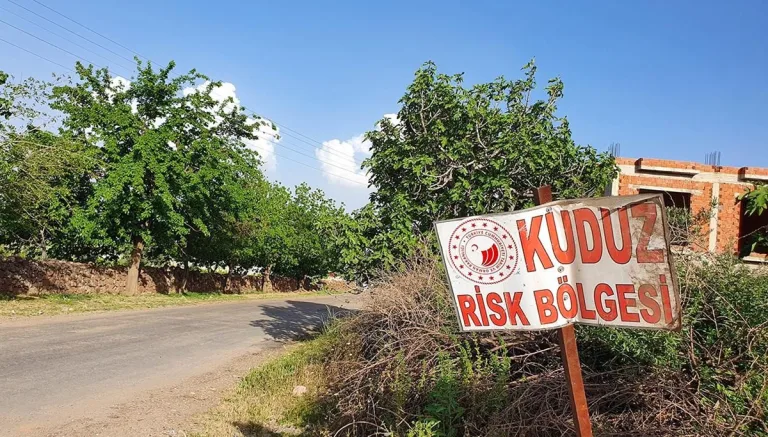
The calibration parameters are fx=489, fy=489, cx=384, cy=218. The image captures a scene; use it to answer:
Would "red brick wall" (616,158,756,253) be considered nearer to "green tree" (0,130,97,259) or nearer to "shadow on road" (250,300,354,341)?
"shadow on road" (250,300,354,341)

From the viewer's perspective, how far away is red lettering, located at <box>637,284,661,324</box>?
2.46 meters

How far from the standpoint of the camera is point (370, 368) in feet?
18.5

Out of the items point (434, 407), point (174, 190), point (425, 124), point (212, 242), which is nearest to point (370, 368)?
point (434, 407)

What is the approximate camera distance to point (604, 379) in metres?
4.30

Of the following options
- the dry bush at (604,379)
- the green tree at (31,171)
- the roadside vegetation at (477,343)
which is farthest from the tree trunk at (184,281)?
the dry bush at (604,379)

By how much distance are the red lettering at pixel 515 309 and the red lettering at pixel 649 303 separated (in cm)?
57

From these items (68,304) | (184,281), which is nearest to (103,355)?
(68,304)

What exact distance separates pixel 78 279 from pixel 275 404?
18354mm


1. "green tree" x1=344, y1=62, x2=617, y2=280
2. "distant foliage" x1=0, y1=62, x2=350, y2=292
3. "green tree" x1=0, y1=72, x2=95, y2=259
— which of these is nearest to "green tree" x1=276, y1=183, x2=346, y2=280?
"distant foliage" x1=0, y1=62, x2=350, y2=292

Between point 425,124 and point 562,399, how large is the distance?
5414mm

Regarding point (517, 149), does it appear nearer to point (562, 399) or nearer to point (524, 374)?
point (524, 374)

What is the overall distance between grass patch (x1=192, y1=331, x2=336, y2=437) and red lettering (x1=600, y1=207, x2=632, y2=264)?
4168 mm

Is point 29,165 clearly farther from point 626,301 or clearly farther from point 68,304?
point 626,301

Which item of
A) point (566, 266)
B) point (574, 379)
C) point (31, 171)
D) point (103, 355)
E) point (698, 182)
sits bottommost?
point (103, 355)
